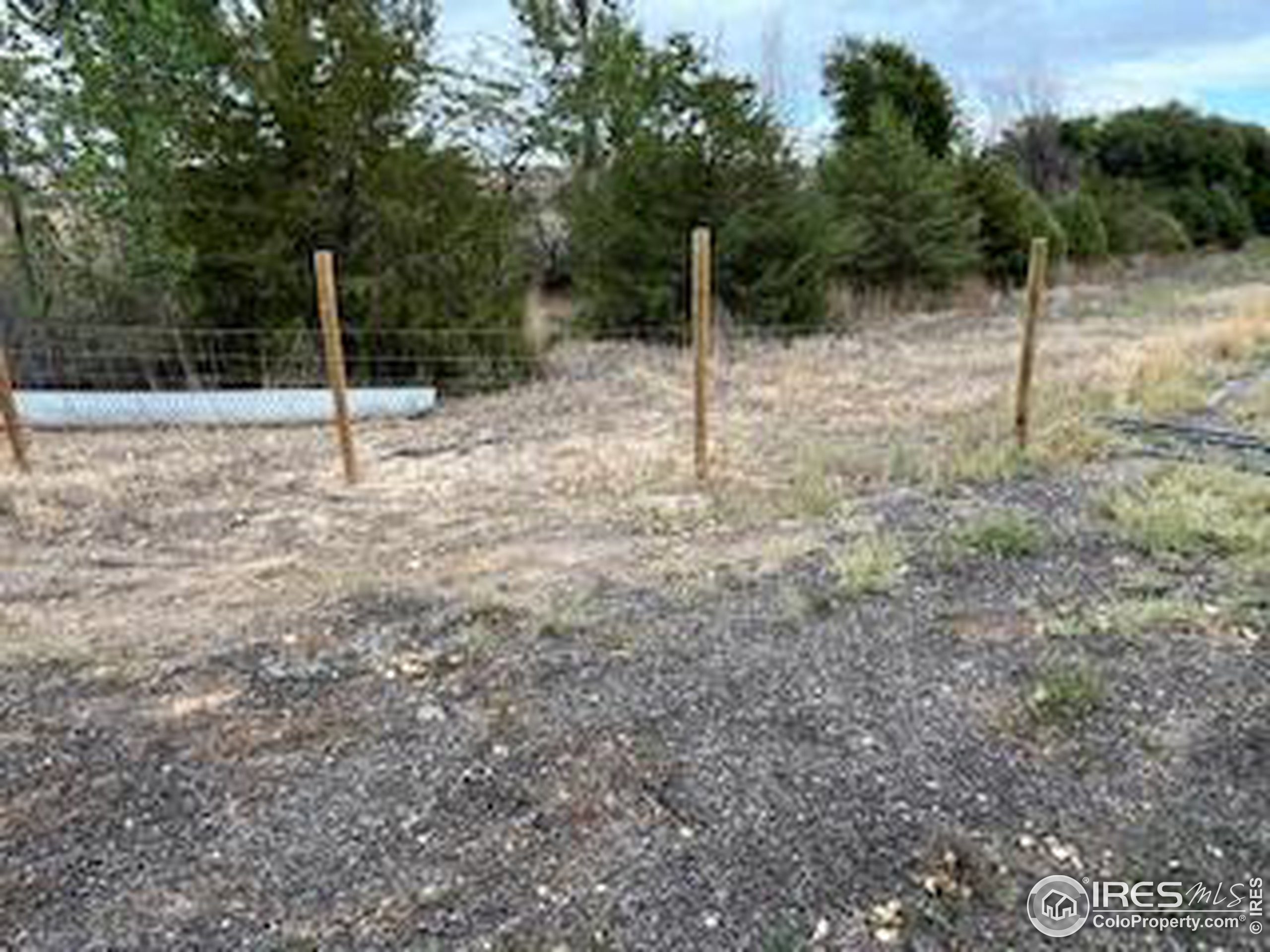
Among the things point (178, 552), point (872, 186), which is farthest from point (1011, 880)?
point (872, 186)

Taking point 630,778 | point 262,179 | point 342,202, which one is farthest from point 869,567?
point 262,179

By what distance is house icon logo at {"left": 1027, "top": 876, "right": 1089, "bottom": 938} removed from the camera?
257 cm

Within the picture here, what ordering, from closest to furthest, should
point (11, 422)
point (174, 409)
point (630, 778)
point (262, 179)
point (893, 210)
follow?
1. point (630, 778)
2. point (11, 422)
3. point (174, 409)
4. point (262, 179)
5. point (893, 210)

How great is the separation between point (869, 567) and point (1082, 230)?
18284 millimetres

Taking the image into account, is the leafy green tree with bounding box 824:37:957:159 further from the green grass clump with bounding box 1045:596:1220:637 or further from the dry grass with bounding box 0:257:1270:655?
the green grass clump with bounding box 1045:596:1220:637

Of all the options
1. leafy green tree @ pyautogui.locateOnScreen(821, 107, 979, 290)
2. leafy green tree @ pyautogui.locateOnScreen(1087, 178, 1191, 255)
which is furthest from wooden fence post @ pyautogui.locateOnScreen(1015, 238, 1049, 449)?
leafy green tree @ pyautogui.locateOnScreen(1087, 178, 1191, 255)

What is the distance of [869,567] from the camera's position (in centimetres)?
455

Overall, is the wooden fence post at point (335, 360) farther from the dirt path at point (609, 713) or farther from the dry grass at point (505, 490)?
the dirt path at point (609, 713)

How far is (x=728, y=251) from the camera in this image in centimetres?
1198

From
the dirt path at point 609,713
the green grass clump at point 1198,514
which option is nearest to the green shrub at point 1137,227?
the green grass clump at point 1198,514

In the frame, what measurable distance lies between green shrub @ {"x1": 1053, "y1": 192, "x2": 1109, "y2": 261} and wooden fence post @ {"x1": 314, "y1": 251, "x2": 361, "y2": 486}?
55.4 feet

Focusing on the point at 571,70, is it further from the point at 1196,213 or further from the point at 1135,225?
the point at 1196,213

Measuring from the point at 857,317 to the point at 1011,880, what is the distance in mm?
11981

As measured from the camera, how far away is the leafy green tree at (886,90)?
1725 centimetres
